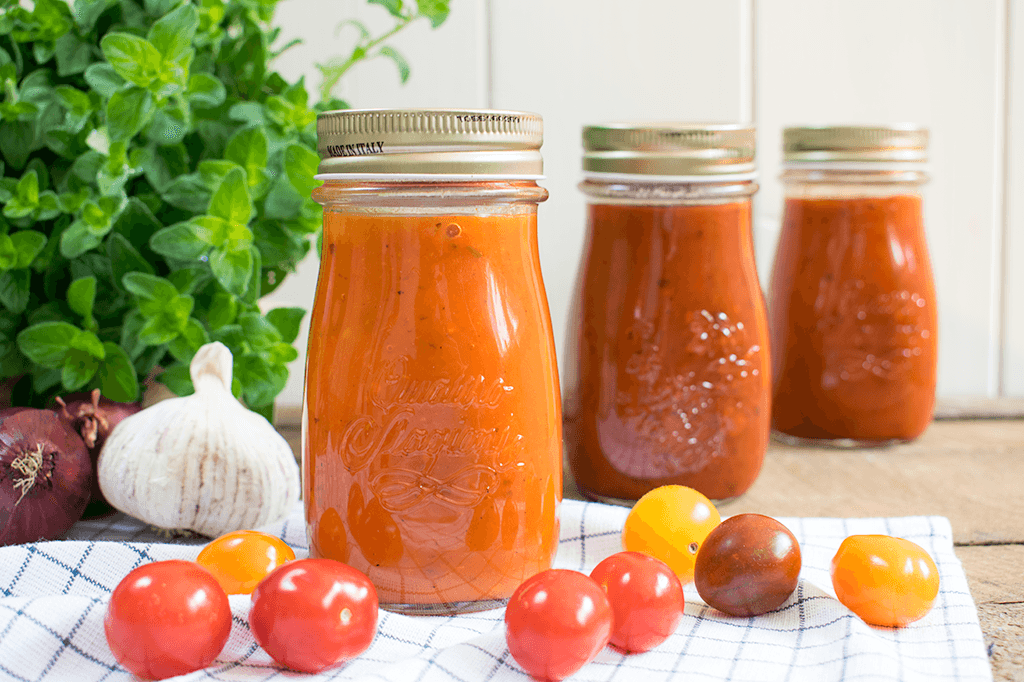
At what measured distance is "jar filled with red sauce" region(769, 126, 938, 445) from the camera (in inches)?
42.8

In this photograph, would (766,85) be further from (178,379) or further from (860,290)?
(178,379)

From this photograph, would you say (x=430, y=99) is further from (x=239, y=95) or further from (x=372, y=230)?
(x=372, y=230)

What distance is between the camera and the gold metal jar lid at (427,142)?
1.94 ft

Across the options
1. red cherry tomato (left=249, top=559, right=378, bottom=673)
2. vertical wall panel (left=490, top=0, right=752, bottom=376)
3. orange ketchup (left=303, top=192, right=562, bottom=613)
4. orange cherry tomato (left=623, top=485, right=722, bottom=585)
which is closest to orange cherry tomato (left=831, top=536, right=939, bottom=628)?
orange cherry tomato (left=623, top=485, right=722, bottom=585)

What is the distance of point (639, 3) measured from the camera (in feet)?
4.15

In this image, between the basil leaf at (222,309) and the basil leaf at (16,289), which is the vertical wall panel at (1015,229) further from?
the basil leaf at (16,289)

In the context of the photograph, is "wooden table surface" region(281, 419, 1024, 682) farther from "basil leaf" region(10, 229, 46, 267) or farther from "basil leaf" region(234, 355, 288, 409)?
"basil leaf" region(10, 229, 46, 267)

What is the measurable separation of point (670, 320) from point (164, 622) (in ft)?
1.67

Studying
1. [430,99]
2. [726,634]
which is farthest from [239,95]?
[726,634]

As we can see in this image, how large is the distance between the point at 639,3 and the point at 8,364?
35.7 inches

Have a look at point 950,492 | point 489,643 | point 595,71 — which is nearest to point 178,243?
point 489,643


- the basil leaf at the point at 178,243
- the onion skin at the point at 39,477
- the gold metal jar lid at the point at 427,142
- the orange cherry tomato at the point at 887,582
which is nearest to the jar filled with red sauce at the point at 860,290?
the orange cherry tomato at the point at 887,582

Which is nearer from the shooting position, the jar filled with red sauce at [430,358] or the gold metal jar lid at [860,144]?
the jar filled with red sauce at [430,358]

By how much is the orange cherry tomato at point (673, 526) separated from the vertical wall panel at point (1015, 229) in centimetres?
91
